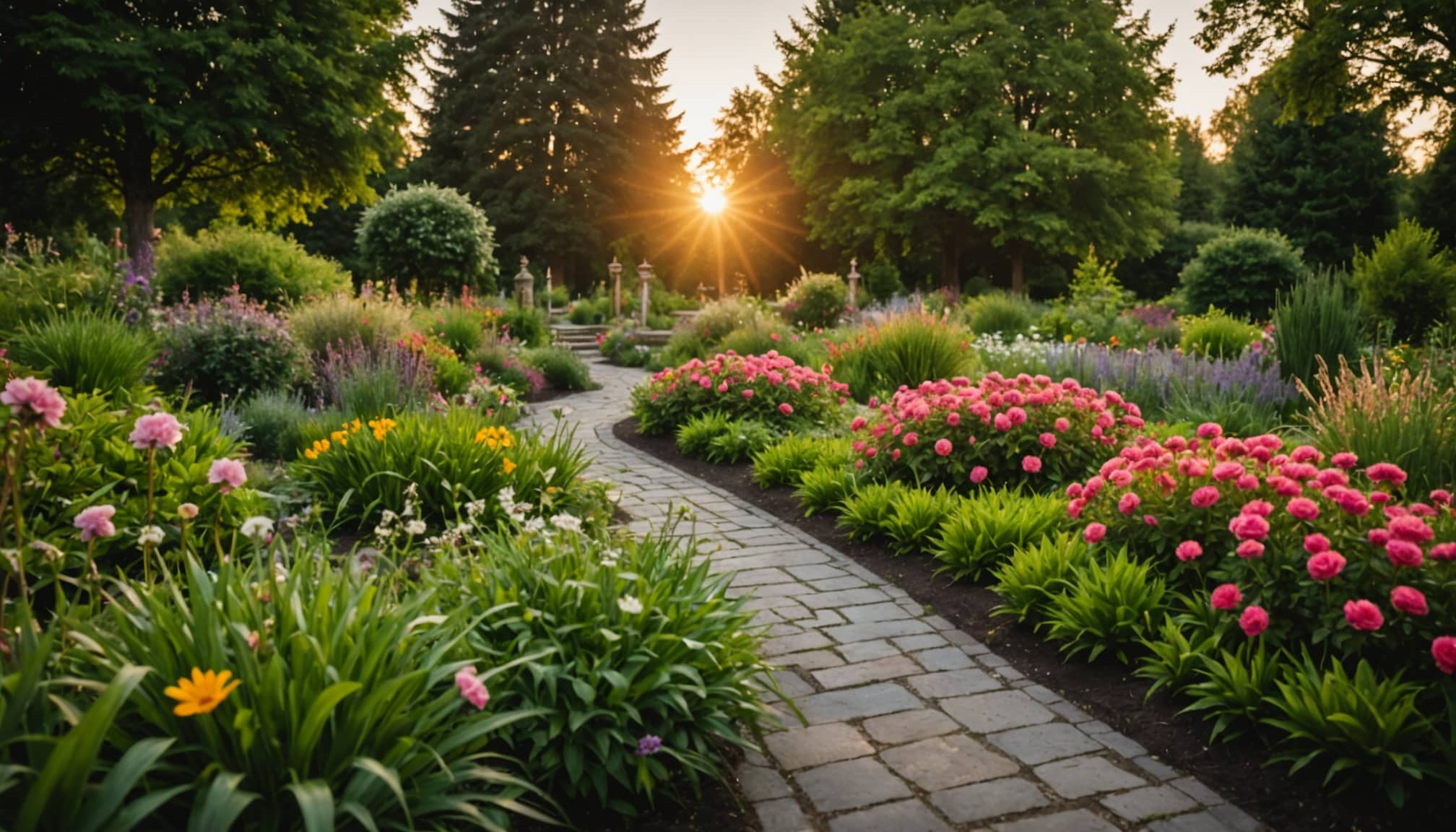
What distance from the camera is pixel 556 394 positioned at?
11.8m

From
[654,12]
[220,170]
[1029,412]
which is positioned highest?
[654,12]

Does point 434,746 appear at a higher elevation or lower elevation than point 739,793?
higher

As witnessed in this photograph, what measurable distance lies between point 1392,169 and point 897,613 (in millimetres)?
32349

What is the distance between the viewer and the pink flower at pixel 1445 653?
2311 millimetres

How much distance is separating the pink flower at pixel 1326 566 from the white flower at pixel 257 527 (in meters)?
2.84

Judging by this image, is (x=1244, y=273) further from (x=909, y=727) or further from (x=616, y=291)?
(x=909, y=727)

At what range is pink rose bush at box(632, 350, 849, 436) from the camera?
7594 mm

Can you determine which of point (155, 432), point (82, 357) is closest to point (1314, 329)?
point (155, 432)

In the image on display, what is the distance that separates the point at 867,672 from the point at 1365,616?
1594 mm

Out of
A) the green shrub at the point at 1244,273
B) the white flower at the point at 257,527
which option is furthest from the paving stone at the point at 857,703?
the green shrub at the point at 1244,273

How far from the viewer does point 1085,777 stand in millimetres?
2627

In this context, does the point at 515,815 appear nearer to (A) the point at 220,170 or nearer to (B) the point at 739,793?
(B) the point at 739,793

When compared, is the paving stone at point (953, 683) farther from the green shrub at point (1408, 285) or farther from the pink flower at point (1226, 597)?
the green shrub at point (1408, 285)

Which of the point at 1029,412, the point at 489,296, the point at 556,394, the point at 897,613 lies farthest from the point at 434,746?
the point at 489,296
